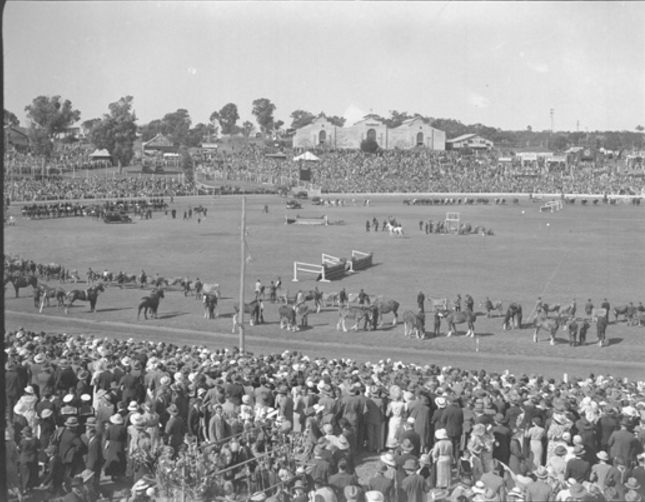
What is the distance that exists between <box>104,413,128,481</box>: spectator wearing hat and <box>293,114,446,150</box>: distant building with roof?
430 feet

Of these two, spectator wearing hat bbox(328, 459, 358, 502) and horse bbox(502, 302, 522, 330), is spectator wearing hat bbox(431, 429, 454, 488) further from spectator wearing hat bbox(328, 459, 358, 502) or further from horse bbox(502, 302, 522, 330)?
horse bbox(502, 302, 522, 330)

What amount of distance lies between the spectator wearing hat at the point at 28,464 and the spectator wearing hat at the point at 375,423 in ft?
15.7

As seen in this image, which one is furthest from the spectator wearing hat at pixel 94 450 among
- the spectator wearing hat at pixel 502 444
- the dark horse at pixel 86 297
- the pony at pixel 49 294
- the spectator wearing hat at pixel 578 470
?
the pony at pixel 49 294

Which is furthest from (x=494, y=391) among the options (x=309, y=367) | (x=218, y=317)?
(x=218, y=317)

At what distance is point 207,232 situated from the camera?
51.3 m

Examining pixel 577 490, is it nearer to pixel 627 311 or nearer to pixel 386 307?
pixel 386 307

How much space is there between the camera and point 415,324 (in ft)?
76.9

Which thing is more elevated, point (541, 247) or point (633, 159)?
point (633, 159)

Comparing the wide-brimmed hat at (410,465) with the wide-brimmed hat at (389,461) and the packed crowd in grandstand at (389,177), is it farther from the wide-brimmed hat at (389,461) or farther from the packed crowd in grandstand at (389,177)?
the packed crowd in grandstand at (389,177)

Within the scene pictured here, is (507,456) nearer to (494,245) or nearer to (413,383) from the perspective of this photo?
(413,383)

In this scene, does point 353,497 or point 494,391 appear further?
point 494,391

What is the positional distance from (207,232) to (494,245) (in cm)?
1804

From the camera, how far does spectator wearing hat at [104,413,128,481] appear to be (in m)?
11.0

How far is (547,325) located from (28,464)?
16098mm
